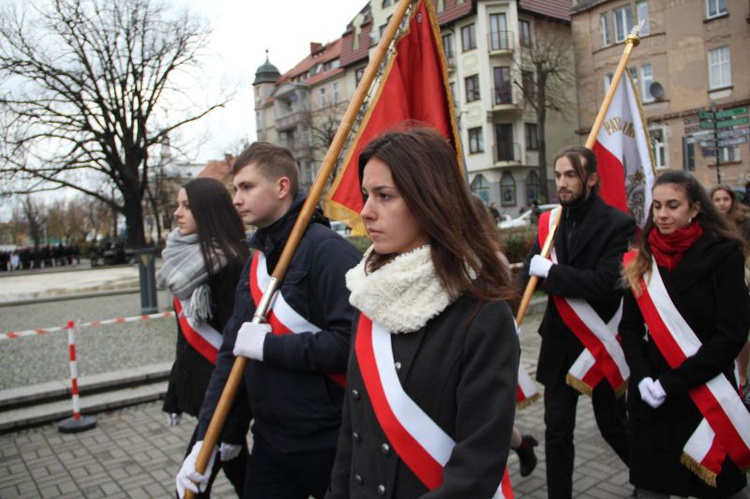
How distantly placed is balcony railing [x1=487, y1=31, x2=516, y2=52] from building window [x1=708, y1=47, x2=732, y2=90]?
12728 millimetres

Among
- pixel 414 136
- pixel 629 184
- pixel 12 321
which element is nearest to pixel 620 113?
pixel 629 184

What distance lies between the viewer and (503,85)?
41.9 metres

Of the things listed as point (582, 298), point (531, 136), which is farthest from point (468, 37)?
point (582, 298)

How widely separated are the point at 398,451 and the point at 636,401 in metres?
1.91

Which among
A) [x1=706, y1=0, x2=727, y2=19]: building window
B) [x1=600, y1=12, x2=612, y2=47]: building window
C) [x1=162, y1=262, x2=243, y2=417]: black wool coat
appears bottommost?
[x1=162, y1=262, x2=243, y2=417]: black wool coat

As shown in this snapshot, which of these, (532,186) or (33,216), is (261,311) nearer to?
(532,186)

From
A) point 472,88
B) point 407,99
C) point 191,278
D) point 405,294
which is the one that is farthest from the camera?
point 472,88

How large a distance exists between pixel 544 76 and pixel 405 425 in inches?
1494

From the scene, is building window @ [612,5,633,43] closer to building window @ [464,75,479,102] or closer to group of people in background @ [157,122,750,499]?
building window @ [464,75,479,102]

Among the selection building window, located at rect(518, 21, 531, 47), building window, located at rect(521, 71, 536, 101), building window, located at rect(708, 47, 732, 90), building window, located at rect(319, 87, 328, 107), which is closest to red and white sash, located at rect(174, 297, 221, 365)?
building window, located at rect(708, 47, 732, 90)

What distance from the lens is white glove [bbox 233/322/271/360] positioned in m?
2.63

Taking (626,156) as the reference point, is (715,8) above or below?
above

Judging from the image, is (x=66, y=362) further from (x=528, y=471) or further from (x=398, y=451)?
(x=398, y=451)

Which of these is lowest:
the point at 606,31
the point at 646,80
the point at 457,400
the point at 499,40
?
the point at 457,400
